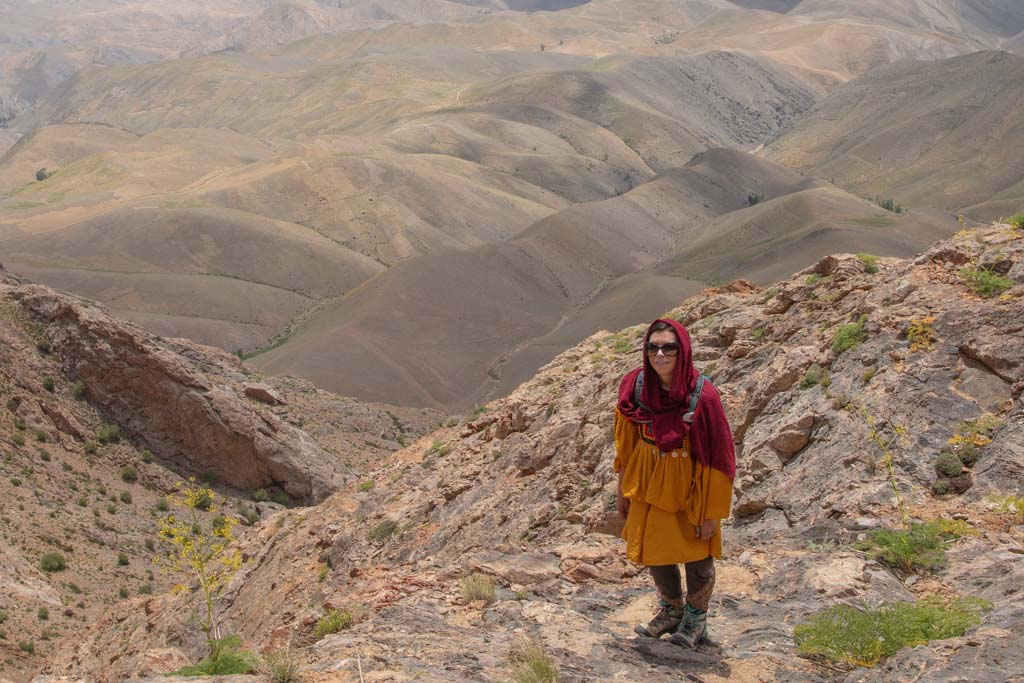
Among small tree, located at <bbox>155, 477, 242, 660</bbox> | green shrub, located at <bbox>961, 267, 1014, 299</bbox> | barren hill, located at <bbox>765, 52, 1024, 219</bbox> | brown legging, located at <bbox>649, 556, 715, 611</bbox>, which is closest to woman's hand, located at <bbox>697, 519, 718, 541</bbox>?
brown legging, located at <bbox>649, 556, 715, 611</bbox>

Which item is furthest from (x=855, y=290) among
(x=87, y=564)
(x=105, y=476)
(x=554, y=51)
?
(x=554, y=51)

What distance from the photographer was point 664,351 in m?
5.29

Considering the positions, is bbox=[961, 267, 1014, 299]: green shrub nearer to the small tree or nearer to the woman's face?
the woman's face

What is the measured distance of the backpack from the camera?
17.4ft

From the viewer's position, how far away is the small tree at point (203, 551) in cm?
855

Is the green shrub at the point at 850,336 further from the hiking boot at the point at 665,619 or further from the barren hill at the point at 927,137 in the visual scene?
the barren hill at the point at 927,137

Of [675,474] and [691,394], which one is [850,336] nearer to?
[691,394]

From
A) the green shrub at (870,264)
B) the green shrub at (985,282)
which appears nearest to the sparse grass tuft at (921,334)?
the green shrub at (985,282)

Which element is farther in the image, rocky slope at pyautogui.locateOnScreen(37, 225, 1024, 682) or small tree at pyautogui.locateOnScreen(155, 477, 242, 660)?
small tree at pyautogui.locateOnScreen(155, 477, 242, 660)

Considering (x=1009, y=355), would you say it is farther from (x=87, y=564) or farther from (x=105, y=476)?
(x=105, y=476)

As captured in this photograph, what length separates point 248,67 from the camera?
187750 mm

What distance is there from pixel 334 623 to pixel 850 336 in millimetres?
5621

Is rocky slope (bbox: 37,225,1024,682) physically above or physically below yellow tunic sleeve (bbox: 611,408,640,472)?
below

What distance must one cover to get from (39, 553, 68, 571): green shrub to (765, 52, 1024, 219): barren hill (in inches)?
2756
